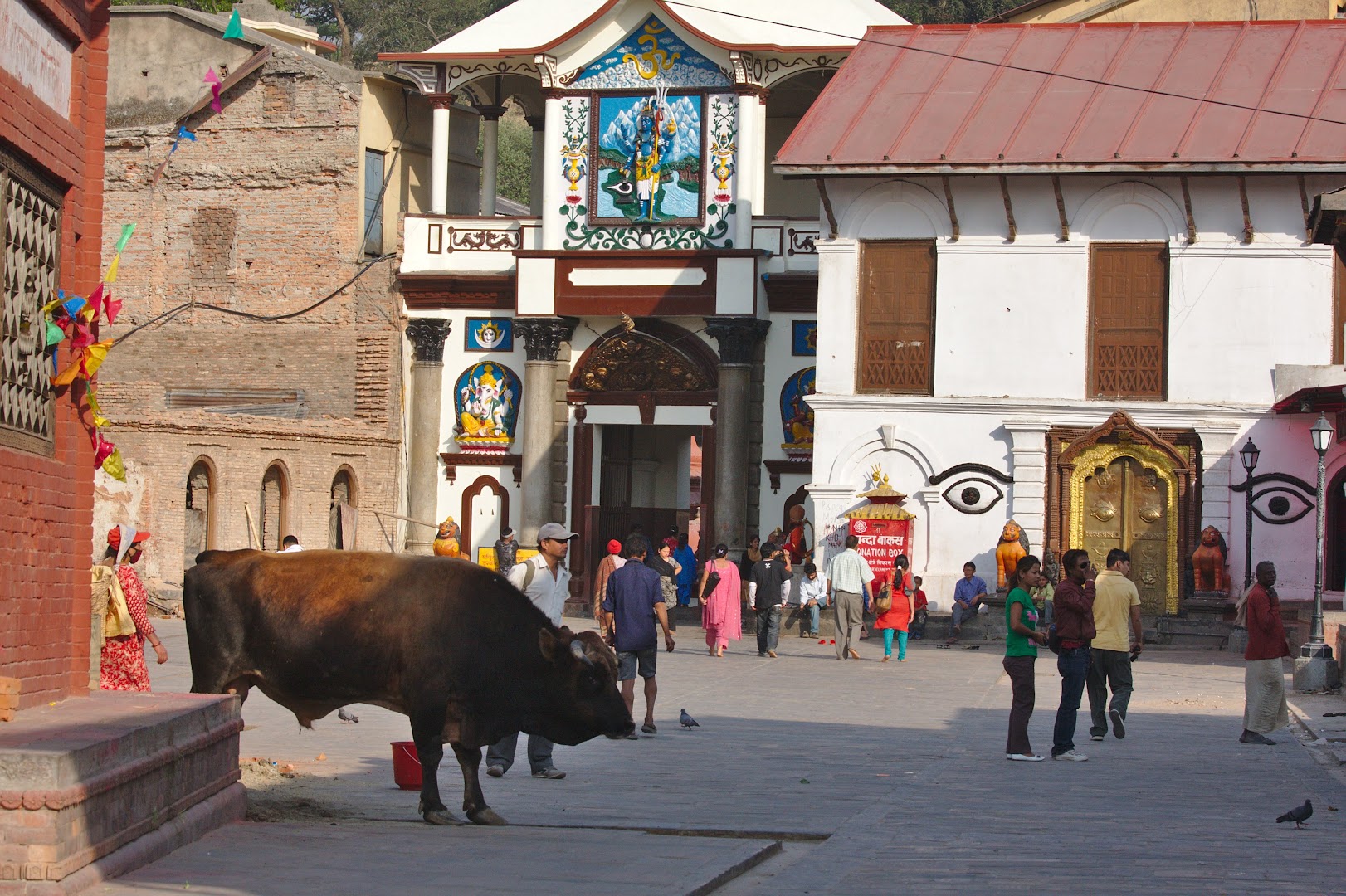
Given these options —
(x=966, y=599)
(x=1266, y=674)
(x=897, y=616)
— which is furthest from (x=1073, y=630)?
(x=966, y=599)

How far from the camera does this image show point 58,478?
35.3 feet

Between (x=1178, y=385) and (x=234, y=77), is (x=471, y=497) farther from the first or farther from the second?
(x=1178, y=385)

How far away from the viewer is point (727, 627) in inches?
1041

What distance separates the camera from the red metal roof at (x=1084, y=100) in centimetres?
2908

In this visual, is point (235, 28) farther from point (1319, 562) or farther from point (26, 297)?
point (26, 297)

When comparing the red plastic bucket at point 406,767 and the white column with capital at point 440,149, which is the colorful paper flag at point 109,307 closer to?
the red plastic bucket at point 406,767

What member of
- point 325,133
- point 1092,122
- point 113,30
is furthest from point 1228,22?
point 113,30

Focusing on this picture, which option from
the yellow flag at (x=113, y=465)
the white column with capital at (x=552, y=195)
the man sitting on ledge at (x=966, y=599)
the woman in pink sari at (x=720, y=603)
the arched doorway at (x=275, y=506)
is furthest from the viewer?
the white column with capital at (x=552, y=195)

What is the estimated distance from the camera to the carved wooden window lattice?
32.8ft

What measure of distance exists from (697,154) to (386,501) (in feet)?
27.9

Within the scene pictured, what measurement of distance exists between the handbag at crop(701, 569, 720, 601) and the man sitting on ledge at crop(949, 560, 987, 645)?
5.04 metres

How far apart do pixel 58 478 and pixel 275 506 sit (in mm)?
22252

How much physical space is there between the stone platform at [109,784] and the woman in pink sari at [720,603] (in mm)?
15241

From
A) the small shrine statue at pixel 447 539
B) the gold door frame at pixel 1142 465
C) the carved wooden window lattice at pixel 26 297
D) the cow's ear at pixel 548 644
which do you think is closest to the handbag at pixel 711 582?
the small shrine statue at pixel 447 539
